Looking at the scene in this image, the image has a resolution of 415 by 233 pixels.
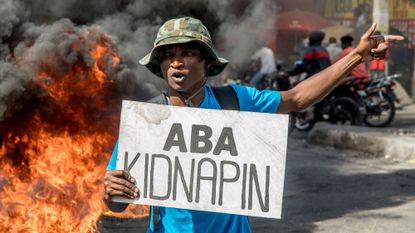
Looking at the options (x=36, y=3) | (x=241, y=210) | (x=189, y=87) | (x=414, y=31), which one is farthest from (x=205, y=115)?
(x=414, y=31)

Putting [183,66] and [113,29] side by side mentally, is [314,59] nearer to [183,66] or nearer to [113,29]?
[113,29]

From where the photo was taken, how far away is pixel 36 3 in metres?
6.67

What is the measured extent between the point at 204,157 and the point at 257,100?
1.13 ft

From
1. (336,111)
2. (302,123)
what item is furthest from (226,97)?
(302,123)

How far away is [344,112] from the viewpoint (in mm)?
12758

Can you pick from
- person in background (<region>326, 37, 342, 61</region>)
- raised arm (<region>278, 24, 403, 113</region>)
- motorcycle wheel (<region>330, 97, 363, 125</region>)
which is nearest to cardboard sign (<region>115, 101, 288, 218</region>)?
raised arm (<region>278, 24, 403, 113</region>)

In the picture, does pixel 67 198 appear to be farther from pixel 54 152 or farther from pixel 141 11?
pixel 141 11

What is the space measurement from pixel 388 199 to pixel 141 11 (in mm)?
2791

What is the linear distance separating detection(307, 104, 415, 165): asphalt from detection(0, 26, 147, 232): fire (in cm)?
459

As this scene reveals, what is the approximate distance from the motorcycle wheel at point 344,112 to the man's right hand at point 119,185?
10.2 meters

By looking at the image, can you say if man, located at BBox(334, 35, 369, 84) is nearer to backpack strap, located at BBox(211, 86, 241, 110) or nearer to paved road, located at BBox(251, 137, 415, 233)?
paved road, located at BBox(251, 137, 415, 233)

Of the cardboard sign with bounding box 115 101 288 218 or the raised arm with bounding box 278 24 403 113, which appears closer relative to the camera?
the cardboard sign with bounding box 115 101 288 218

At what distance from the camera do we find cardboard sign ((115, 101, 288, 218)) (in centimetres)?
284

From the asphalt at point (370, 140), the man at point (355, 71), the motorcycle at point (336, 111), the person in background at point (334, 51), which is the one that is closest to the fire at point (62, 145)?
the asphalt at point (370, 140)
